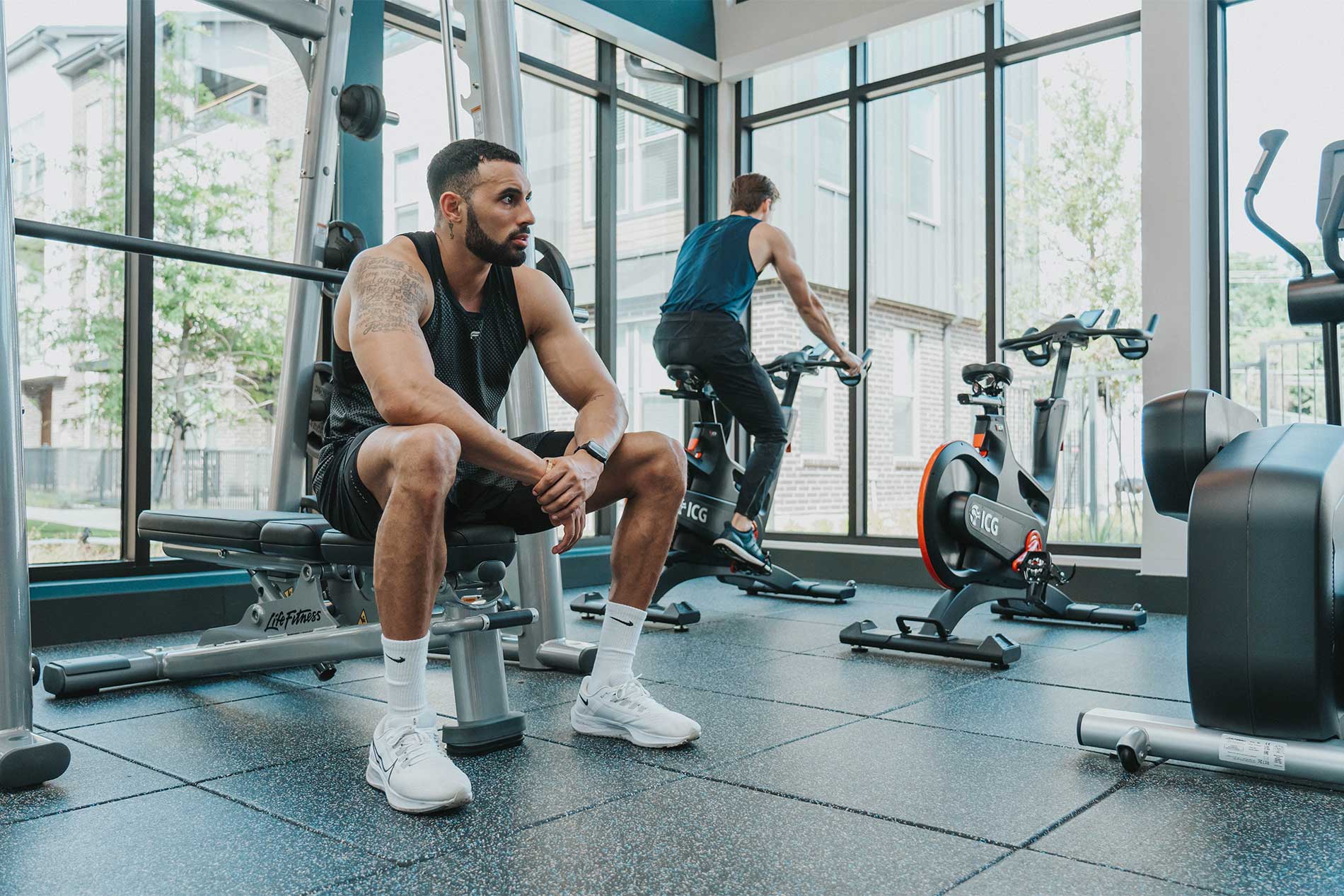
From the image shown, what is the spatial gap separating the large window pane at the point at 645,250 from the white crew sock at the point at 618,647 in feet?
11.6

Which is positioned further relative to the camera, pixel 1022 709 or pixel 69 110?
pixel 69 110

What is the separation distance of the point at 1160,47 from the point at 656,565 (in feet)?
12.0

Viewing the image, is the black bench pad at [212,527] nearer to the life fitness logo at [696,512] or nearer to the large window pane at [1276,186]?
the life fitness logo at [696,512]

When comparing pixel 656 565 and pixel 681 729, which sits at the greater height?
pixel 656 565

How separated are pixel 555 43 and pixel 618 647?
13.5ft

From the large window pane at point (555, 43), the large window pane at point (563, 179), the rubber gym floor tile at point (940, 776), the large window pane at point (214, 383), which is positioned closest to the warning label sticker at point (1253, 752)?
the rubber gym floor tile at point (940, 776)

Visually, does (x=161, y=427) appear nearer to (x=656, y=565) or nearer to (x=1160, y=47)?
(x=656, y=565)

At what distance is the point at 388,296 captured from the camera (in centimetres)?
193

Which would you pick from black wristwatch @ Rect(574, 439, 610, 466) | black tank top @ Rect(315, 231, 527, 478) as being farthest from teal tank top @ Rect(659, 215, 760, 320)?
black wristwatch @ Rect(574, 439, 610, 466)

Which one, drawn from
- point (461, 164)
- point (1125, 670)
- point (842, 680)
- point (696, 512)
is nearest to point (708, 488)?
point (696, 512)

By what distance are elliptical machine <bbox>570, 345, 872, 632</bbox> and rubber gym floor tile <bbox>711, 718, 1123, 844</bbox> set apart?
5.97 ft

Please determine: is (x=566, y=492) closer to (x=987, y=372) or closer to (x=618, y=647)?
(x=618, y=647)

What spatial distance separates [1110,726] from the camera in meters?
1.99

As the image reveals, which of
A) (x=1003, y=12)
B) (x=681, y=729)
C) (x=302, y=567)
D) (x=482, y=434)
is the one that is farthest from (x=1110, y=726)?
(x=1003, y=12)
